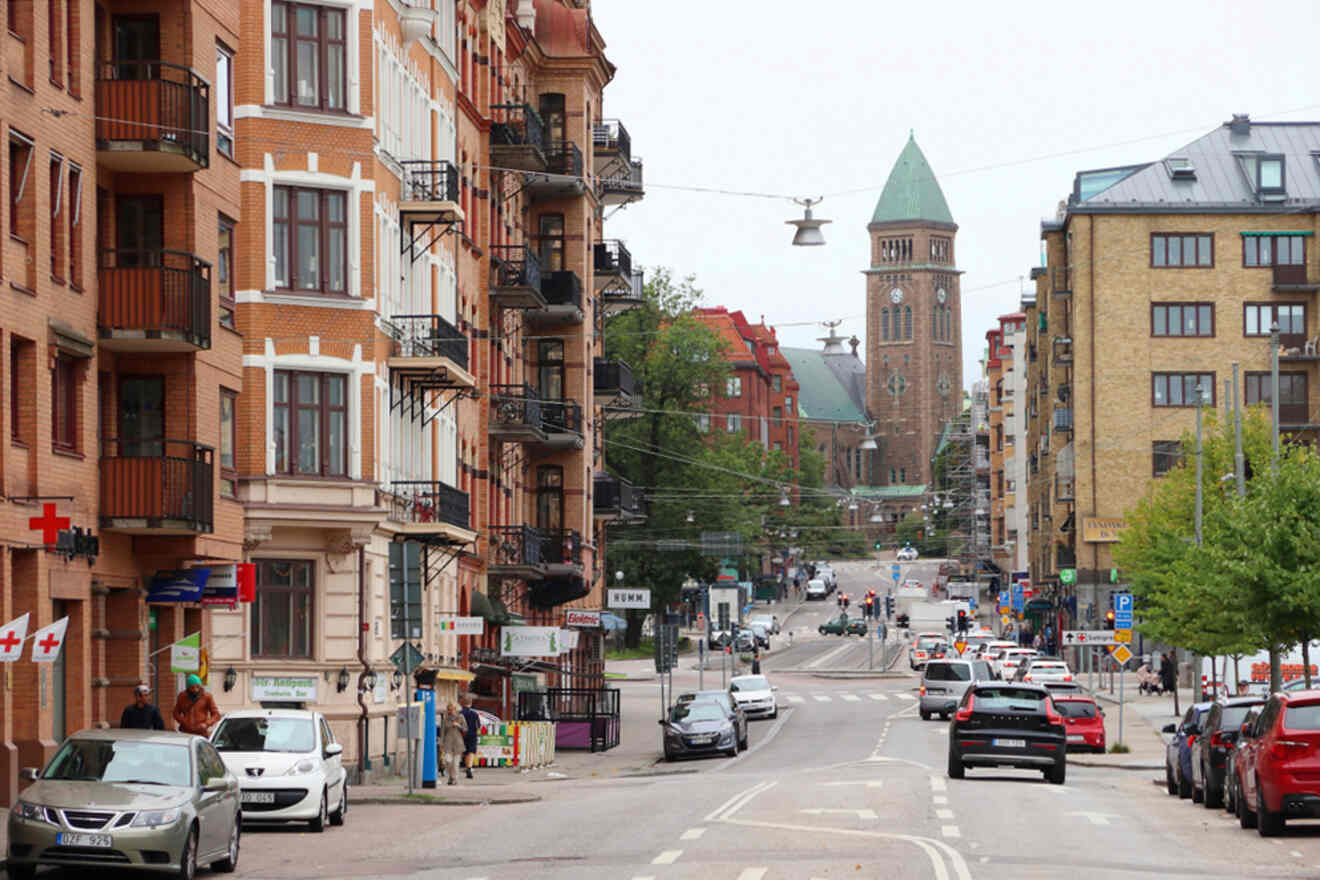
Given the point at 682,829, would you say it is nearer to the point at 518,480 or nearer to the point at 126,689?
the point at 126,689

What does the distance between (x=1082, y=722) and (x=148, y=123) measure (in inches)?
1032

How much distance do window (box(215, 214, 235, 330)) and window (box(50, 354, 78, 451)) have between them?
18.1 feet

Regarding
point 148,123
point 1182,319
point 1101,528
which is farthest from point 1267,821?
point 1101,528

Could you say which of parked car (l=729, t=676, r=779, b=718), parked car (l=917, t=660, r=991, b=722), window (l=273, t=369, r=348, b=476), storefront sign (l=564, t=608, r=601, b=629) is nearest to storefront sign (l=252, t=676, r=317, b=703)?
window (l=273, t=369, r=348, b=476)

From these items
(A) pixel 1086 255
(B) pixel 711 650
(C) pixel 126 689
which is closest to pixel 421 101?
(C) pixel 126 689

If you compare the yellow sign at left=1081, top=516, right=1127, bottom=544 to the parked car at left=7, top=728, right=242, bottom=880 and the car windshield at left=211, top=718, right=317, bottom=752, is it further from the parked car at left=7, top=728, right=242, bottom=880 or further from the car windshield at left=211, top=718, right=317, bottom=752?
the parked car at left=7, top=728, right=242, bottom=880

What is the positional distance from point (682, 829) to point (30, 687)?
8.55m

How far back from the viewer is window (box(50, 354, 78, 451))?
96.7 ft

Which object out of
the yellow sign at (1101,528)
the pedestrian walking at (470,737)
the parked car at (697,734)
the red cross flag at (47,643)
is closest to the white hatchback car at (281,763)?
the red cross flag at (47,643)

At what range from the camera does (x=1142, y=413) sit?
94.1 meters

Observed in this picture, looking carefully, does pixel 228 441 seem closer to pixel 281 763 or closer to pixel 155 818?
pixel 281 763

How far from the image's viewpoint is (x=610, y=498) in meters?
67.1

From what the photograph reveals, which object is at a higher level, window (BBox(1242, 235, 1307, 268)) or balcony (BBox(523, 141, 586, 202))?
window (BBox(1242, 235, 1307, 268))

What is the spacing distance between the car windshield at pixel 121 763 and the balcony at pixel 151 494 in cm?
1106
